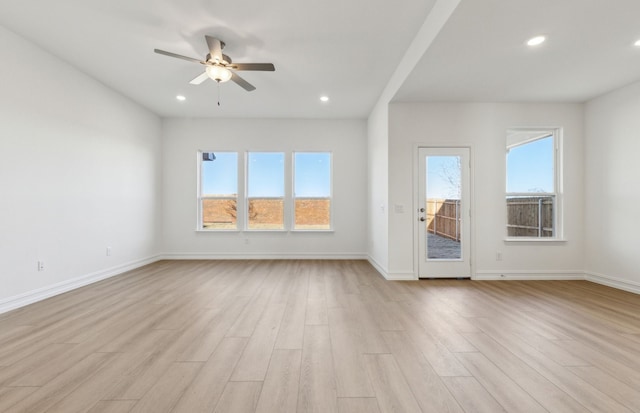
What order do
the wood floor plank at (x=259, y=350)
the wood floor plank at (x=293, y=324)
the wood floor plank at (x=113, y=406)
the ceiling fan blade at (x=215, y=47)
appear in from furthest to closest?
the ceiling fan blade at (x=215, y=47) < the wood floor plank at (x=293, y=324) < the wood floor plank at (x=259, y=350) < the wood floor plank at (x=113, y=406)

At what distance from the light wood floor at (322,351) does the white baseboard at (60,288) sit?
0.53 ft

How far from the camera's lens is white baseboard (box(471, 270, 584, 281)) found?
14.7 feet

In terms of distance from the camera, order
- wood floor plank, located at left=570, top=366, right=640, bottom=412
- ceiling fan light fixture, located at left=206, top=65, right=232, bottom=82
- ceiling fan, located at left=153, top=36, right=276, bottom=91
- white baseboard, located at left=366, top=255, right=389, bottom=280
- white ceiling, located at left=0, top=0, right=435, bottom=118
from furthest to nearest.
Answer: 1. white baseboard, located at left=366, top=255, right=389, bottom=280
2. ceiling fan light fixture, located at left=206, top=65, right=232, bottom=82
3. ceiling fan, located at left=153, top=36, right=276, bottom=91
4. white ceiling, located at left=0, top=0, right=435, bottom=118
5. wood floor plank, located at left=570, top=366, right=640, bottom=412

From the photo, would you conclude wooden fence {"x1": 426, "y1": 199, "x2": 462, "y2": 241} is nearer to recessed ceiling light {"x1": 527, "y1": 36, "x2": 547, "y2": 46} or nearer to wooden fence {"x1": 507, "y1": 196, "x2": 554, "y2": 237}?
wooden fence {"x1": 507, "y1": 196, "x2": 554, "y2": 237}

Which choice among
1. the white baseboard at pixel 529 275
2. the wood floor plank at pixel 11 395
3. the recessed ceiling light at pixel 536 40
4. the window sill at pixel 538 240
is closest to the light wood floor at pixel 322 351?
the wood floor plank at pixel 11 395

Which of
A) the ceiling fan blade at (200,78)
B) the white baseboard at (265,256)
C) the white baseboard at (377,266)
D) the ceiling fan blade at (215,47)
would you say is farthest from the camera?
the white baseboard at (265,256)

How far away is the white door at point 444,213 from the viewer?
446 cm

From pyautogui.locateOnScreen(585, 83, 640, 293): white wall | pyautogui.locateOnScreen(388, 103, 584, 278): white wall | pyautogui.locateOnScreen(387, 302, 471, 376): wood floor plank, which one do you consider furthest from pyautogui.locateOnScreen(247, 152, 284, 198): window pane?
pyautogui.locateOnScreen(585, 83, 640, 293): white wall

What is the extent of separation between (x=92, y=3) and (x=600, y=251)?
7202 millimetres

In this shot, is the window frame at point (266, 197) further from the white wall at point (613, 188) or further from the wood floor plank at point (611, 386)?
the white wall at point (613, 188)

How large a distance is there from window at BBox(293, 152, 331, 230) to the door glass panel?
2287 mm

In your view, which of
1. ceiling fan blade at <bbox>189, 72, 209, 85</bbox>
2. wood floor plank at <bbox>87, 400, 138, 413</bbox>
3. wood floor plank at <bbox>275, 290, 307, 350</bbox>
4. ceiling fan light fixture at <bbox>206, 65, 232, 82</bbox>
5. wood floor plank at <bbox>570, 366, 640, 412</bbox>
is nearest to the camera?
wood floor plank at <bbox>87, 400, 138, 413</bbox>

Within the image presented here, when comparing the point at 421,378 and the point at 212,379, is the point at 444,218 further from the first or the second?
the point at 212,379

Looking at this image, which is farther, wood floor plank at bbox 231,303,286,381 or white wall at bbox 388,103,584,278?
white wall at bbox 388,103,584,278
